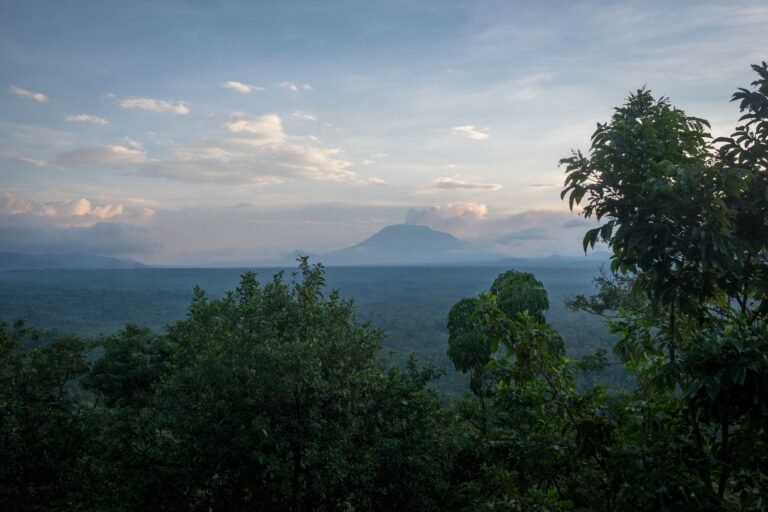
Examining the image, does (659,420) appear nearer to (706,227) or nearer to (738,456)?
(738,456)

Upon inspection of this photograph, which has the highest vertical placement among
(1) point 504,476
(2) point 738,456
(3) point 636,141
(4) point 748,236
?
(3) point 636,141

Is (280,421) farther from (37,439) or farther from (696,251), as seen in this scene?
(37,439)

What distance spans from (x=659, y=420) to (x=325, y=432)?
622cm

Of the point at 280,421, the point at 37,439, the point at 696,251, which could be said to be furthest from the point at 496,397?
the point at 37,439

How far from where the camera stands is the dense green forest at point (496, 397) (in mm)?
4879

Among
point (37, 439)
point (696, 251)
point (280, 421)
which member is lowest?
point (37, 439)

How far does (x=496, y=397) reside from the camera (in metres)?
9.46

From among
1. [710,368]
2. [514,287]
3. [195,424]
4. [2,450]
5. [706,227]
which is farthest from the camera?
[514,287]

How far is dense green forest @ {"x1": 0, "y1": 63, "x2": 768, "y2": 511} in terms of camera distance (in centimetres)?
488

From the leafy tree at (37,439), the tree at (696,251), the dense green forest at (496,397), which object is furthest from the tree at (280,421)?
the tree at (696,251)

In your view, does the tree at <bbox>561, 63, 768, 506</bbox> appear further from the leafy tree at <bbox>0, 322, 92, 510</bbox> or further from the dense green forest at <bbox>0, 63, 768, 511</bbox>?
the leafy tree at <bbox>0, 322, 92, 510</bbox>

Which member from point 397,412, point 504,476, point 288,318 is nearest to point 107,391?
point 288,318

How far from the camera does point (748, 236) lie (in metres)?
5.64

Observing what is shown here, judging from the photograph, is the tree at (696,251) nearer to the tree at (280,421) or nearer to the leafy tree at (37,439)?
the tree at (280,421)
